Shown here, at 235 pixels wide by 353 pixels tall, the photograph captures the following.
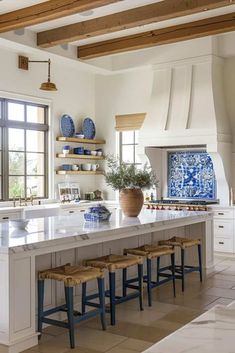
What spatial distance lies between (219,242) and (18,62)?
14.4 feet

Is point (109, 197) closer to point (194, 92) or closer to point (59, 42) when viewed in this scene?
point (194, 92)

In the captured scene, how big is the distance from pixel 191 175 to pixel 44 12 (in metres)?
3.95

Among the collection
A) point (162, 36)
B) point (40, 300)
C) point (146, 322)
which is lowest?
point (146, 322)

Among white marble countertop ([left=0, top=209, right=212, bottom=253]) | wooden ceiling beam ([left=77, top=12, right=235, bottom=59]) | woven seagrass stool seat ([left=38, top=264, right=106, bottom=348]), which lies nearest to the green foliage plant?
white marble countertop ([left=0, top=209, right=212, bottom=253])

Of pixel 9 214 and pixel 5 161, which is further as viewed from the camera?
pixel 5 161

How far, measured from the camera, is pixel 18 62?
25.1 ft

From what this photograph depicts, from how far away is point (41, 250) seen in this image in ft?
11.8

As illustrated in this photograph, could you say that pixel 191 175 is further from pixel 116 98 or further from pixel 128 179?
pixel 128 179

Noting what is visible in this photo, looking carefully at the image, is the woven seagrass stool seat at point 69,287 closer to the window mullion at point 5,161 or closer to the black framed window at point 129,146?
the window mullion at point 5,161

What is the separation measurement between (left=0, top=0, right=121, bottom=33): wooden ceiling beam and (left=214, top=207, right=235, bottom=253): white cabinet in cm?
381

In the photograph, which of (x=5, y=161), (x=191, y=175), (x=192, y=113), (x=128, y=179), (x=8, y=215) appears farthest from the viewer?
(x=191, y=175)

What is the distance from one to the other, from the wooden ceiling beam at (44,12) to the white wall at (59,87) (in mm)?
1323

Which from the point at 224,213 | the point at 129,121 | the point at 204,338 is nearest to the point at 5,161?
the point at 129,121

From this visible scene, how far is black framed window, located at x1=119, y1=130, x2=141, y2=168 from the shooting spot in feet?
29.5
